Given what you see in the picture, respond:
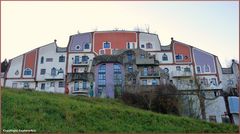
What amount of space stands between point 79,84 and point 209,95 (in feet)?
40.2

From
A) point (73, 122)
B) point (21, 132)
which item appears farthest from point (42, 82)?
point (21, 132)

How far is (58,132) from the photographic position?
12656 mm

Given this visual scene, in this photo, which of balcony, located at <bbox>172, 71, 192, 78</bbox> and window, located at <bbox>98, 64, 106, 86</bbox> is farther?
balcony, located at <bbox>172, 71, 192, 78</bbox>

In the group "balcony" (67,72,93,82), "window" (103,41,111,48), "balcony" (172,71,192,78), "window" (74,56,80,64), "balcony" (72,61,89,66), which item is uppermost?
"window" (103,41,111,48)

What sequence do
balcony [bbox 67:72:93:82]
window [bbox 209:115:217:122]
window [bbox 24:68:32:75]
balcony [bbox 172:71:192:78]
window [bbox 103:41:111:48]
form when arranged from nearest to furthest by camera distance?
window [bbox 209:115:217:122] → balcony [bbox 67:72:93:82] → balcony [bbox 172:71:192:78] → window [bbox 24:68:32:75] → window [bbox 103:41:111:48]

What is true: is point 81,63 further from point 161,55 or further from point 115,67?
point 161,55

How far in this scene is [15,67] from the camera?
1348 inches

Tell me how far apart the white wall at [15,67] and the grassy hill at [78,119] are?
16.2 meters

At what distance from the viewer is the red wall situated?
35000 millimetres

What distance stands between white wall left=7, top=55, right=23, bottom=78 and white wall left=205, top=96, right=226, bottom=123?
19.5m

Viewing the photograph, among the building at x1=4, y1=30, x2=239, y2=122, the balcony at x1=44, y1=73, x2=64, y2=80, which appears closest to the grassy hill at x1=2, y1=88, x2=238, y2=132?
the building at x1=4, y1=30, x2=239, y2=122

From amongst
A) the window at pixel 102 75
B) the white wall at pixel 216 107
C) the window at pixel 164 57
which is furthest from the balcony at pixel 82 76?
the white wall at pixel 216 107

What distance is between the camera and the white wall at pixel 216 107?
26891mm

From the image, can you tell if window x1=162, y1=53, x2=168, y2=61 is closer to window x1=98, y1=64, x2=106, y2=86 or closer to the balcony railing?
the balcony railing
